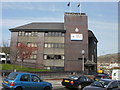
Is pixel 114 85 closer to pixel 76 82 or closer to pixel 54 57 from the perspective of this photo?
pixel 76 82

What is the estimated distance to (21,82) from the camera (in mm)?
13289

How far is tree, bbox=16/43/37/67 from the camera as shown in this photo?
164 ft

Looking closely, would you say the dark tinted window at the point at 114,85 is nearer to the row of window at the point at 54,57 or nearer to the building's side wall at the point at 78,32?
the building's side wall at the point at 78,32

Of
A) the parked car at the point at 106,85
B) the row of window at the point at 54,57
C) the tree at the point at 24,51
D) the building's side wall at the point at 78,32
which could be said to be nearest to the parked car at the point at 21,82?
the parked car at the point at 106,85

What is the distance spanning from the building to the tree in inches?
65.9

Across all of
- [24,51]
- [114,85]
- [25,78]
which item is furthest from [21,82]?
[24,51]

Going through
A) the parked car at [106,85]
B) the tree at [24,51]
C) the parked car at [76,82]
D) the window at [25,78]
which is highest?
the tree at [24,51]

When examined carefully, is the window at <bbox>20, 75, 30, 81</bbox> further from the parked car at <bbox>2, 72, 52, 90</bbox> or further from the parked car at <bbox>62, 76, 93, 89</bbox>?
the parked car at <bbox>62, 76, 93, 89</bbox>

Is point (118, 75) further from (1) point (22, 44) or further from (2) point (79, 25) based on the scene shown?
(1) point (22, 44)

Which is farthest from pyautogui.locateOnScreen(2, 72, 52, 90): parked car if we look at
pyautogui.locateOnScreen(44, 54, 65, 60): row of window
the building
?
pyautogui.locateOnScreen(44, 54, 65, 60): row of window

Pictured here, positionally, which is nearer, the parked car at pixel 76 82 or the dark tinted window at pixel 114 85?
the dark tinted window at pixel 114 85

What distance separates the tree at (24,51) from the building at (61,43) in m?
1.67

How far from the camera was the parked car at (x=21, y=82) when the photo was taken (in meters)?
12.9

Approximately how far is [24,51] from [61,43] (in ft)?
33.5
